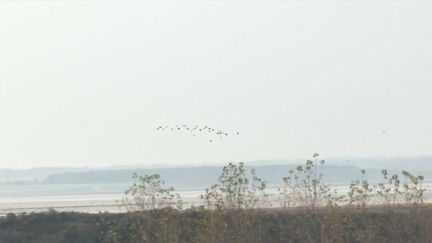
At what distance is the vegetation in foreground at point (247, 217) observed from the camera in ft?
130

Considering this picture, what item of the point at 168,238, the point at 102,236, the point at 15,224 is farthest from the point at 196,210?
the point at 15,224

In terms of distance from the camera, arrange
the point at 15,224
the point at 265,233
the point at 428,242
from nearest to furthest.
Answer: the point at 428,242
the point at 265,233
the point at 15,224

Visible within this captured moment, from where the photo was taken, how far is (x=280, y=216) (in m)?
50.8

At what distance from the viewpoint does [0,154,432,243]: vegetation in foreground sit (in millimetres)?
39688

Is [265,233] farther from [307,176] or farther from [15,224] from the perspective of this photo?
[15,224]

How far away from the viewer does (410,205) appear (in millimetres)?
43656

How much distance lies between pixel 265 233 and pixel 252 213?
26.2 ft

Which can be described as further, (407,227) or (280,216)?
(280,216)

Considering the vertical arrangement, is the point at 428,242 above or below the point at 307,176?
below

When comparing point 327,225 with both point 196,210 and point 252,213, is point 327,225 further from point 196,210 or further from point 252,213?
point 196,210

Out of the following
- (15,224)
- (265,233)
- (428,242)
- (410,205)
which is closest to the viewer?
(428,242)

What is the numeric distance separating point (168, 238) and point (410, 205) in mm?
10457

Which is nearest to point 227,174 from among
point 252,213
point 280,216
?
point 252,213

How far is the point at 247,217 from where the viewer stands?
132ft
